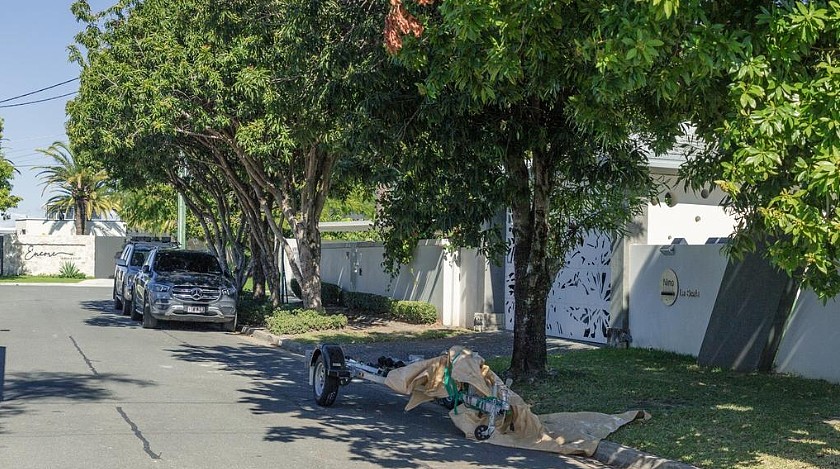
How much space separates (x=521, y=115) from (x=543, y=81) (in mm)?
2720

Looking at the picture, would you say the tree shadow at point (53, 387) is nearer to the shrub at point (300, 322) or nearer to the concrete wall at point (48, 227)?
the shrub at point (300, 322)

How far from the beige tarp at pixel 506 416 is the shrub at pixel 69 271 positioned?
48284 millimetres

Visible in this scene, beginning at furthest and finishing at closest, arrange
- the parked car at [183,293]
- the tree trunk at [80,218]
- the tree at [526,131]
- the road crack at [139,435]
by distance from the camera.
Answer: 1. the tree trunk at [80,218]
2. the parked car at [183,293]
3. the road crack at [139,435]
4. the tree at [526,131]

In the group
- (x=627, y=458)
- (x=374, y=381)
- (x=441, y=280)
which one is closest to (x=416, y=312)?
(x=441, y=280)

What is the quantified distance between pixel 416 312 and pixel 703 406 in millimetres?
12436

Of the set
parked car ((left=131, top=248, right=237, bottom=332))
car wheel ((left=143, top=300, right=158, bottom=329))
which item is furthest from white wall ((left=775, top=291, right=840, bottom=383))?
car wheel ((left=143, top=300, right=158, bottom=329))

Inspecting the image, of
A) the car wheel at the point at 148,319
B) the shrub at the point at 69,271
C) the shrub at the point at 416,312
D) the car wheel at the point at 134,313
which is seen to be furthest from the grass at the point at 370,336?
the shrub at the point at 69,271

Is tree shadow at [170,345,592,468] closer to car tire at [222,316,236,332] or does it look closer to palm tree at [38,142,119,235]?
car tire at [222,316,236,332]

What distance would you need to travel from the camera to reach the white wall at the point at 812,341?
12344 millimetres

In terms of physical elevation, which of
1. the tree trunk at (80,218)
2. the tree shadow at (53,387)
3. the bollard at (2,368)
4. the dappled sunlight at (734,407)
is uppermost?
the tree trunk at (80,218)

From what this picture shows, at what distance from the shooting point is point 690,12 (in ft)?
21.8

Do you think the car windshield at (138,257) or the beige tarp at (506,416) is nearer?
the beige tarp at (506,416)

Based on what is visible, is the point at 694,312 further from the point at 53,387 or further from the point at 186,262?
the point at 186,262

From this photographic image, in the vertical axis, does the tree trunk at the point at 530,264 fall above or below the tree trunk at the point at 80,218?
below
